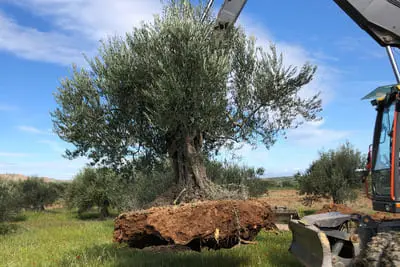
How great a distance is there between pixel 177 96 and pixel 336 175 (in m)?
16.1

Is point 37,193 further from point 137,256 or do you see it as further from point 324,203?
point 137,256

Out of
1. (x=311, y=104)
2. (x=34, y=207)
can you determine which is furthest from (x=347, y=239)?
(x=34, y=207)

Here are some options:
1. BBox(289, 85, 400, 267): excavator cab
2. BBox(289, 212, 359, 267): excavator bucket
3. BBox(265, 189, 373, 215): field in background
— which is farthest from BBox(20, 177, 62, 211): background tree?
BBox(289, 85, 400, 267): excavator cab

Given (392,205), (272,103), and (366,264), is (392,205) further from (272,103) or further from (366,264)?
(272,103)

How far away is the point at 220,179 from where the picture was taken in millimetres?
13156

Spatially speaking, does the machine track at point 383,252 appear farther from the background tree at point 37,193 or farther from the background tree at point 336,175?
the background tree at point 37,193

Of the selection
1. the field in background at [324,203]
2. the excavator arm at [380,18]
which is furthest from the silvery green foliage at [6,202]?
the excavator arm at [380,18]

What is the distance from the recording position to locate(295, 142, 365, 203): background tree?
22.8 metres

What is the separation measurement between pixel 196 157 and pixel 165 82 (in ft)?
7.24

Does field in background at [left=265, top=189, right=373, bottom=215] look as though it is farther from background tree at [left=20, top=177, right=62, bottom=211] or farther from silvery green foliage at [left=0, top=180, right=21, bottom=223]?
background tree at [left=20, top=177, right=62, bottom=211]

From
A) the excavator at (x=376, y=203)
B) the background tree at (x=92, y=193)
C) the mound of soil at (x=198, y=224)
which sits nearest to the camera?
the excavator at (x=376, y=203)

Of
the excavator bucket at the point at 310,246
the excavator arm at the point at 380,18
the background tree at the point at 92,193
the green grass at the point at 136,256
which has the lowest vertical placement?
the green grass at the point at 136,256

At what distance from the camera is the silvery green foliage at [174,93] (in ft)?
31.9

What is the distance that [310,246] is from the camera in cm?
593
